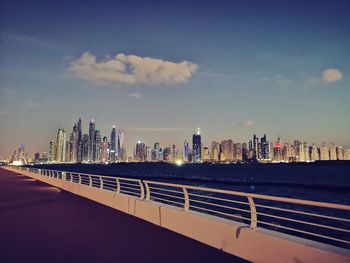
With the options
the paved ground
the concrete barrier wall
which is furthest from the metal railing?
the paved ground

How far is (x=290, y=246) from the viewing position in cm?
553

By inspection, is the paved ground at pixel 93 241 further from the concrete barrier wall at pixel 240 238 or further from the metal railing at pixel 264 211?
the metal railing at pixel 264 211

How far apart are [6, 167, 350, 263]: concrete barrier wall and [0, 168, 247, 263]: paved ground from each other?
252mm

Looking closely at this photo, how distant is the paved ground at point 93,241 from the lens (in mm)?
6199

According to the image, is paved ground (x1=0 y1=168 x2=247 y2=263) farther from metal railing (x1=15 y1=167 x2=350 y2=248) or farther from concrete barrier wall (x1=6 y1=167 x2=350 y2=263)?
metal railing (x1=15 y1=167 x2=350 y2=248)

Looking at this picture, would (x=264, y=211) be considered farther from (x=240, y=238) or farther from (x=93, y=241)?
(x=93, y=241)

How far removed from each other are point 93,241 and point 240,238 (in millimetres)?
3381

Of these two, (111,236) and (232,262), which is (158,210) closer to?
(111,236)

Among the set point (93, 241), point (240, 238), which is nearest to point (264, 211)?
point (240, 238)

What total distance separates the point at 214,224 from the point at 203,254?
1.01m

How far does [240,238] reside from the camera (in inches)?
259

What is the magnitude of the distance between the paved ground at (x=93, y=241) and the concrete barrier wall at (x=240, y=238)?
252 mm

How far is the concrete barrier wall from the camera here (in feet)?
16.9

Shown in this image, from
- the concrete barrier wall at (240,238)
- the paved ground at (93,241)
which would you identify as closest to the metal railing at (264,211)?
the concrete barrier wall at (240,238)
